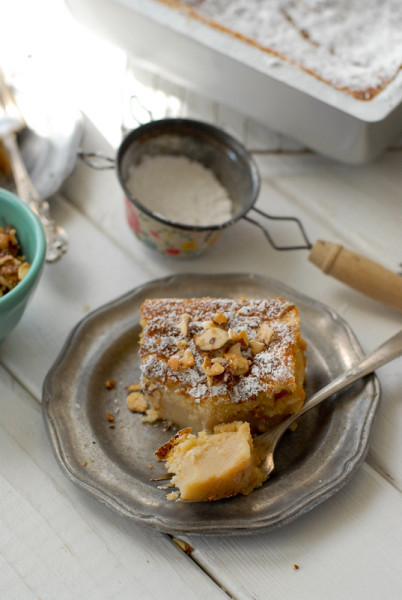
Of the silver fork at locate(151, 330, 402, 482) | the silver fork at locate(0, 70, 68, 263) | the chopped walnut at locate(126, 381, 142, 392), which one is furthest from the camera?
the silver fork at locate(0, 70, 68, 263)

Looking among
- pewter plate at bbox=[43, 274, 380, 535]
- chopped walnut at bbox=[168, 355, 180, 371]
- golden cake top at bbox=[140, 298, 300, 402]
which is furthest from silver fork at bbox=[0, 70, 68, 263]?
chopped walnut at bbox=[168, 355, 180, 371]

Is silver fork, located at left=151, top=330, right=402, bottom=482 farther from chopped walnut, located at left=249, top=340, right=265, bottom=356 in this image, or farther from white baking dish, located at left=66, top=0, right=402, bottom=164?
white baking dish, located at left=66, top=0, right=402, bottom=164

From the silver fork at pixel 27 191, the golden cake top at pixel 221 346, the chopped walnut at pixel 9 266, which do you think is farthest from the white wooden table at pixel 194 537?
the golden cake top at pixel 221 346

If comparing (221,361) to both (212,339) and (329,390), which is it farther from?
(329,390)

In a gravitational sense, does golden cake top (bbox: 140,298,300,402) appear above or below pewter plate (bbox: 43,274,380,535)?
above

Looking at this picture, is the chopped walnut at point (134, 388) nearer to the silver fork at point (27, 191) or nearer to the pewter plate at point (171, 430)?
the pewter plate at point (171, 430)

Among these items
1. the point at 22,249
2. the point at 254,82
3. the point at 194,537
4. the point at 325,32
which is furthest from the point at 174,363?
the point at 325,32
